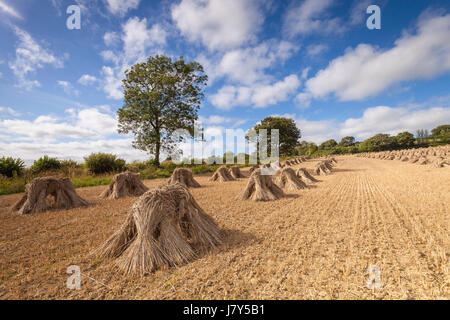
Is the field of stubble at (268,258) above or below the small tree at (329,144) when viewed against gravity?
below

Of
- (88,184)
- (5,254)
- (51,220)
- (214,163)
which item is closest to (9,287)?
(5,254)

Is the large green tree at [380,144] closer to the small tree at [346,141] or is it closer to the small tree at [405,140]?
the small tree at [405,140]

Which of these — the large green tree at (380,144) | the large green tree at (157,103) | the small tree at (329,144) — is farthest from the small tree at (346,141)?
the large green tree at (157,103)

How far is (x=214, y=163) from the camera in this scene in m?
29.3

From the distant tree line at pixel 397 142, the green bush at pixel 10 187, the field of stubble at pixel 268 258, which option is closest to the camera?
the field of stubble at pixel 268 258

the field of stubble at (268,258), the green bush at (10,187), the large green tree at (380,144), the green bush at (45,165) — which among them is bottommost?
the field of stubble at (268,258)

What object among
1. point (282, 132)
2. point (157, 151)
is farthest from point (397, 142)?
point (157, 151)

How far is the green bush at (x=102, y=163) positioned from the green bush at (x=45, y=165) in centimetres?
211

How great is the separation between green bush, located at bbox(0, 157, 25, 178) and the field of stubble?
37.3 feet

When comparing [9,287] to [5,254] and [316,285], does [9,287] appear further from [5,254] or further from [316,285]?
[316,285]

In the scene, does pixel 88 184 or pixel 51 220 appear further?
pixel 88 184

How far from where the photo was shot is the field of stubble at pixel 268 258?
2.29m
